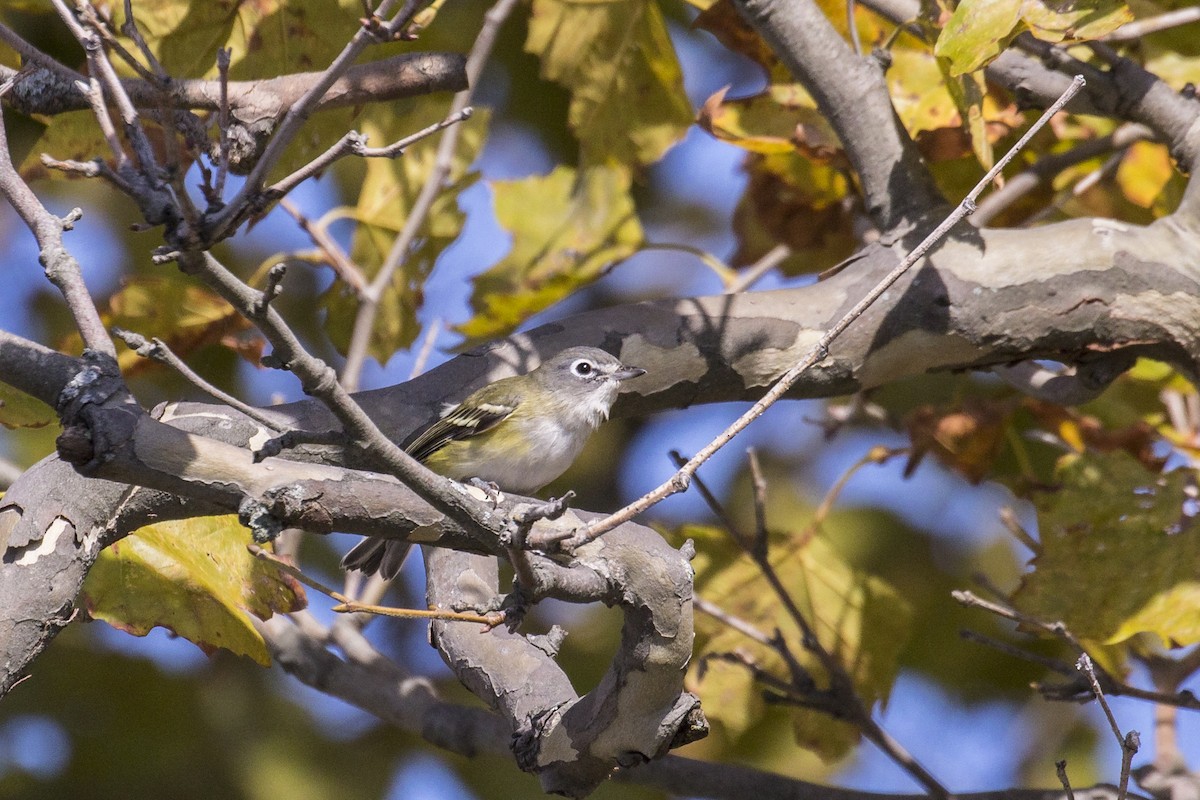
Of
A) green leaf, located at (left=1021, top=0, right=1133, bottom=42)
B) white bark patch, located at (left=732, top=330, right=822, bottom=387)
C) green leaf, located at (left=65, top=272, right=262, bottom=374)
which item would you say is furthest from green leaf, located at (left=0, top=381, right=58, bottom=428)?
green leaf, located at (left=1021, top=0, right=1133, bottom=42)

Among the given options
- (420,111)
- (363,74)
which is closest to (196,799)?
(420,111)

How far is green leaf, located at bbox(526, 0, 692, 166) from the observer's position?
4344 mm

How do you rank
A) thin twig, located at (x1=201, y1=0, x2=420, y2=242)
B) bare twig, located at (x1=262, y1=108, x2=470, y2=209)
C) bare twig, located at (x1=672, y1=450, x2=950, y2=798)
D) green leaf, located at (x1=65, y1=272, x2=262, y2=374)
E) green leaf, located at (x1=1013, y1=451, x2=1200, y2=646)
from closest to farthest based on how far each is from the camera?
thin twig, located at (x1=201, y1=0, x2=420, y2=242), bare twig, located at (x1=262, y1=108, x2=470, y2=209), green leaf, located at (x1=1013, y1=451, x2=1200, y2=646), bare twig, located at (x1=672, y1=450, x2=950, y2=798), green leaf, located at (x1=65, y1=272, x2=262, y2=374)

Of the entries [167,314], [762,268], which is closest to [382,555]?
[167,314]

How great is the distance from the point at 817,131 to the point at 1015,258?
830 millimetres

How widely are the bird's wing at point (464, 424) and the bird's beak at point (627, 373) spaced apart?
0.55 metres

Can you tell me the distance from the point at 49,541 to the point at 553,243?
7.74 ft

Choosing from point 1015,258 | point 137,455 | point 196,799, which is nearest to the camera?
point 137,455

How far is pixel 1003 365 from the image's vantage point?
12.7 feet

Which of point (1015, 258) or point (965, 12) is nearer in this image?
point (965, 12)

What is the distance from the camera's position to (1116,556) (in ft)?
12.4

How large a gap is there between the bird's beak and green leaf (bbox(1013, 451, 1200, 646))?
141 centimetres

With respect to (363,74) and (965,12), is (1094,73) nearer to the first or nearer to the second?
(965,12)

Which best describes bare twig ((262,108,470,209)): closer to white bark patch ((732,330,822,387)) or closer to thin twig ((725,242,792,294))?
white bark patch ((732,330,822,387))
